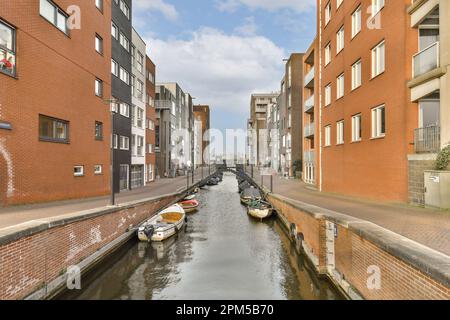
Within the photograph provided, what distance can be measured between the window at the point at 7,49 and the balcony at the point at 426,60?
1937 centimetres

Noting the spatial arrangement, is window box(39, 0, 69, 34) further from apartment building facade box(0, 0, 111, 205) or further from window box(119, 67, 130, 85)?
window box(119, 67, 130, 85)

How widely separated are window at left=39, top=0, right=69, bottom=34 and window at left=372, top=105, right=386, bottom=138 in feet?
64.0

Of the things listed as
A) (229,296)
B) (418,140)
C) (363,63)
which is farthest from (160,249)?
(363,63)

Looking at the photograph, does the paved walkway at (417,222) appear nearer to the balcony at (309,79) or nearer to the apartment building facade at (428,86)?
the apartment building facade at (428,86)

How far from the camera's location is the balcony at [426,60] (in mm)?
14062

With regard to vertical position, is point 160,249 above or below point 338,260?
below

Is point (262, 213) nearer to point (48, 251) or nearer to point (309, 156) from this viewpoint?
point (309, 156)

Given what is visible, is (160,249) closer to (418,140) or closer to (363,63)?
(418,140)

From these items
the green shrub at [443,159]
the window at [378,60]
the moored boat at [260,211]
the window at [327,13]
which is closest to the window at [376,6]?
the window at [378,60]

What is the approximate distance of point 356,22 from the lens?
21375mm

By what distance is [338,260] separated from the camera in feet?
35.3

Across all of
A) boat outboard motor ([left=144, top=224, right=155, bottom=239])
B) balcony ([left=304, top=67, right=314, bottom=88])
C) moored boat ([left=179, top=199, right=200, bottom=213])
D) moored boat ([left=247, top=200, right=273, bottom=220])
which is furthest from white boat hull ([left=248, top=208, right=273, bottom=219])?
balcony ([left=304, top=67, right=314, bottom=88])

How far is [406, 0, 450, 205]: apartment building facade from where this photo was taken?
13414 mm
